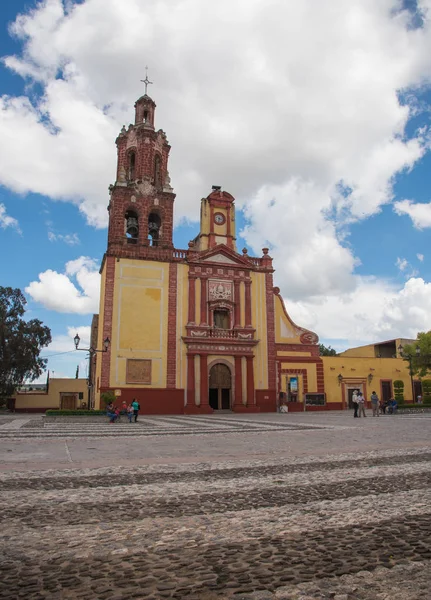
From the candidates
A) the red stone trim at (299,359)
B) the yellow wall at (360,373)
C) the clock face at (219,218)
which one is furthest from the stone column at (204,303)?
the yellow wall at (360,373)

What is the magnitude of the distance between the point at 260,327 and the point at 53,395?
22.2 m

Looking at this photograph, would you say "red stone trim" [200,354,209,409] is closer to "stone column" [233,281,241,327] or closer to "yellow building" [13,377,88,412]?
"stone column" [233,281,241,327]

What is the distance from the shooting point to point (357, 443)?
10406mm

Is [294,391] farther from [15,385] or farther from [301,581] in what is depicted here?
[301,581]

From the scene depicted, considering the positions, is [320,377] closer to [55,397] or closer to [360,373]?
[360,373]

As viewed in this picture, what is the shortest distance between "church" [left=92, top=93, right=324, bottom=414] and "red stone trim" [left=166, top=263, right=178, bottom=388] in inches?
2.9

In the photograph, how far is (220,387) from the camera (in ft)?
111

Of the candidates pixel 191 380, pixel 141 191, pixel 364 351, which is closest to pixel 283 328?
pixel 191 380

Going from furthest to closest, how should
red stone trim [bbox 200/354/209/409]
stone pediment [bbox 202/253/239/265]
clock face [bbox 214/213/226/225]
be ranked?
clock face [bbox 214/213/226/225]
stone pediment [bbox 202/253/239/265]
red stone trim [bbox 200/354/209/409]

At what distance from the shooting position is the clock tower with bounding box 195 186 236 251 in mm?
36906

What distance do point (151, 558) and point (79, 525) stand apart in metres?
1.12

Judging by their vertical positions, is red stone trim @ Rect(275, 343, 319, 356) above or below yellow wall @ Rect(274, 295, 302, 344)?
below

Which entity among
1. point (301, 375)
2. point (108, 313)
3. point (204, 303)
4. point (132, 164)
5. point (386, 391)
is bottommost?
point (386, 391)

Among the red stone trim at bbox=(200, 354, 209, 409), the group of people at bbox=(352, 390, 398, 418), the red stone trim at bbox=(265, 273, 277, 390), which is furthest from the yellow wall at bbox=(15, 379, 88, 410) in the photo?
the group of people at bbox=(352, 390, 398, 418)
